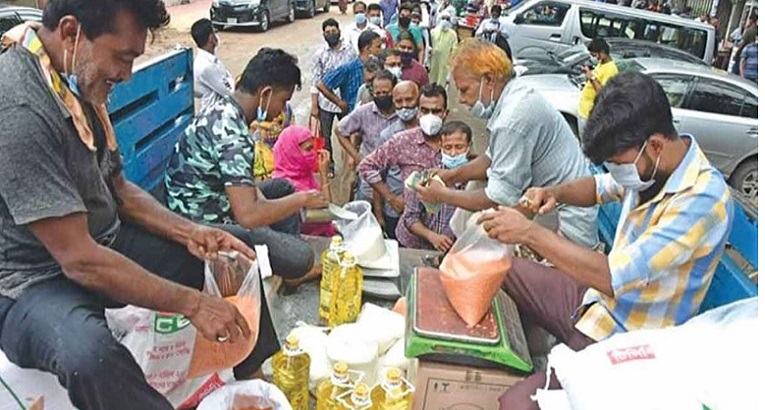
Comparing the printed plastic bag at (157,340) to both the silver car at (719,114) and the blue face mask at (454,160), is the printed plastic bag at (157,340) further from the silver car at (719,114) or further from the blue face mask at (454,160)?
the silver car at (719,114)

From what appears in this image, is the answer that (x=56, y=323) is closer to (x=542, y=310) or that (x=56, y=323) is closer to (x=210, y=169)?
(x=210, y=169)

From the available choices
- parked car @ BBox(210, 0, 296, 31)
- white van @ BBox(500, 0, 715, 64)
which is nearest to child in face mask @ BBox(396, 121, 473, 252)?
white van @ BBox(500, 0, 715, 64)

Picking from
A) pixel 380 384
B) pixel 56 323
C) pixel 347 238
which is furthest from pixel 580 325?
pixel 56 323

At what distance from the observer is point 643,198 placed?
2123 mm

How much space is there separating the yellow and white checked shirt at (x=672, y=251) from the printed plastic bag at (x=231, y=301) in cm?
116

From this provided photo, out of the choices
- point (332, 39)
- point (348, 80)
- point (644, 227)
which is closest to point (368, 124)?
point (348, 80)

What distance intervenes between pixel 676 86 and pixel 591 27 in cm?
395

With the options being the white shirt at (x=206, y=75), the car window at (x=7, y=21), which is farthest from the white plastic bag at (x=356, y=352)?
the car window at (x=7, y=21)

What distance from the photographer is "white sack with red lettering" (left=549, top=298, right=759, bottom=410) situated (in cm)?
142

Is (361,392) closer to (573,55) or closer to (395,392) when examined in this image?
(395,392)

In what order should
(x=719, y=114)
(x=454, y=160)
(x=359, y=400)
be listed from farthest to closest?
(x=719, y=114) → (x=454, y=160) → (x=359, y=400)

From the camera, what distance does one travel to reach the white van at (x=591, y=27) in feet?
35.6

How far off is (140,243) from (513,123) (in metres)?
1.61

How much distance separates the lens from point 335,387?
210cm
